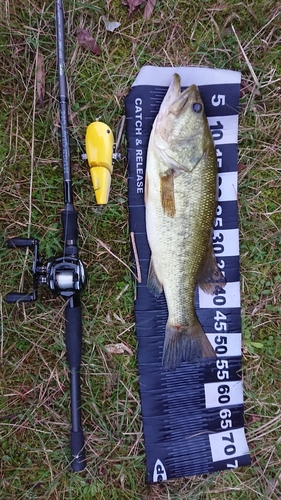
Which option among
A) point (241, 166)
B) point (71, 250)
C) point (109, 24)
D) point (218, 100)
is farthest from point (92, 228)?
point (109, 24)

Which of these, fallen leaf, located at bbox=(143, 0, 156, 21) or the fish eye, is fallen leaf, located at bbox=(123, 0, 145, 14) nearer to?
fallen leaf, located at bbox=(143, 0, 156, 21)

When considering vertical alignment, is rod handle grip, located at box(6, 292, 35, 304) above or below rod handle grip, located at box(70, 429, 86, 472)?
above

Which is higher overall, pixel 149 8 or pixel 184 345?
pixel 149 8

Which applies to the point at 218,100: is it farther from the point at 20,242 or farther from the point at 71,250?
the point at 20,242

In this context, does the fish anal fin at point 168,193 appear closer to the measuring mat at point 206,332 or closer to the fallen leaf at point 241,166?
the measuring mat at point 206,332

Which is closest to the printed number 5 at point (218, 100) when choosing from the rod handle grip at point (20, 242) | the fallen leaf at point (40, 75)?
the fallen leaf at point (40, 75)

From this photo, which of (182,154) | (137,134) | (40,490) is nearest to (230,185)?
(182,154)

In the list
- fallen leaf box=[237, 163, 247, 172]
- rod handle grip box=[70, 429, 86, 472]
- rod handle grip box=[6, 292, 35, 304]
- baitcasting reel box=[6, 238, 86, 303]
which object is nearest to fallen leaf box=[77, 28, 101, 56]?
fallen leaf box=[237, 163, 247, 172]
